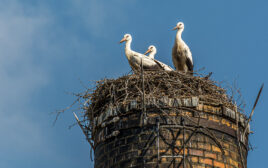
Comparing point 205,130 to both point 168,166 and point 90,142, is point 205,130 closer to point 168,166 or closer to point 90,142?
point 168,166

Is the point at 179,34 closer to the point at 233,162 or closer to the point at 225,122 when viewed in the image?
the point at 225,122

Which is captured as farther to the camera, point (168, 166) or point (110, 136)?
point (110, 136)

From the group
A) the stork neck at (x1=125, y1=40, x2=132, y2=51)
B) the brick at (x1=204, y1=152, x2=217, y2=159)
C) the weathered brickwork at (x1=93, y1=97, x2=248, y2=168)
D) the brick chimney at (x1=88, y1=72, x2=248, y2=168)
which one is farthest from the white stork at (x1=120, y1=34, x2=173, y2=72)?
the brick at (x1=204, y1=152, x2=217, y2=159)

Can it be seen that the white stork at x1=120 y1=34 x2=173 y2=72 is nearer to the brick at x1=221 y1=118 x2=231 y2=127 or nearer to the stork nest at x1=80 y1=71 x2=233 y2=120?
the stork nest at x1=80 y1=71 x2=233 y2=120

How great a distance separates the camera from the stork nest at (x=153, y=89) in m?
14.3

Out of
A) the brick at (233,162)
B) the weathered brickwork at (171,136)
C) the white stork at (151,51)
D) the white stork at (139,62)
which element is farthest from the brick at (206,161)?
the white stork at (151,51)

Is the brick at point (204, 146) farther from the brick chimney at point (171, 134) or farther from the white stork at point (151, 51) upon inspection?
the white stork at point (151, 51)

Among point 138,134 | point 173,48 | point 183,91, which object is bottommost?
point 138,134

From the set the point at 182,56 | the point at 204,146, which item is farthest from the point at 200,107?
the point at 182,56

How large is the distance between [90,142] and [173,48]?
5325mm

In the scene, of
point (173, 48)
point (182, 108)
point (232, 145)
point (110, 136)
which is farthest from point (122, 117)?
point (173, 48)

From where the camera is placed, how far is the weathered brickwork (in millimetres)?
13047

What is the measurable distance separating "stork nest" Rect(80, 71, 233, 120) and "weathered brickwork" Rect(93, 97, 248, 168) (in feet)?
1.11

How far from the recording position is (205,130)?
44.3 ft
